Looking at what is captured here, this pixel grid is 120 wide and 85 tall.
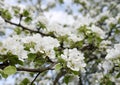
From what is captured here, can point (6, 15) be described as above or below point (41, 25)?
above

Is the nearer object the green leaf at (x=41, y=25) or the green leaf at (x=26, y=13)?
the green leaf at (x=41, y=25)

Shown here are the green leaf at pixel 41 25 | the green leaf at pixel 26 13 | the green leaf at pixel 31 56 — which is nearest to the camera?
the green leaf at pixel 31 56

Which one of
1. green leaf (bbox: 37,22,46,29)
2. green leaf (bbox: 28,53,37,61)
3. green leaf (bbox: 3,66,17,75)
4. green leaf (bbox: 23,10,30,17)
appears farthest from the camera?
green leaf (bbox: 23,10,30,17)

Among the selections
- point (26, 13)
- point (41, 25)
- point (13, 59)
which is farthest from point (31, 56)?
point (26, 13)

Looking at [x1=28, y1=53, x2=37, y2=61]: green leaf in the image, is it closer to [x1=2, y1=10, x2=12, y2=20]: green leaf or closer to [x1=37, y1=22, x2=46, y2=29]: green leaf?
[x1=37, y1=22, x2=46, y2=29]: green leaf

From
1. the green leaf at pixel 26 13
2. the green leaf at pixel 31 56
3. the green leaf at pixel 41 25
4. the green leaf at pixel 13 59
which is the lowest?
the green leaf at pixel 13 59

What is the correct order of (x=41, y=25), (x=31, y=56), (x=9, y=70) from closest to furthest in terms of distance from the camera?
1. (x=9, y=70)
2. (x=31, y=56)
3. (x=41, y=25)

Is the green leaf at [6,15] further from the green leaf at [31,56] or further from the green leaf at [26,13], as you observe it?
the green leaf at [31,56]

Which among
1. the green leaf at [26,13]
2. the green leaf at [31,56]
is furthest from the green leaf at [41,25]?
the green leaf at [31,56]

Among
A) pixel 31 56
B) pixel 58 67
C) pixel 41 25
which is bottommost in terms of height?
pixel 58 67

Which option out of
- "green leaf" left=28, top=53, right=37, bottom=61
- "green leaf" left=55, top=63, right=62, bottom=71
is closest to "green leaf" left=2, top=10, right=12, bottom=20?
"green leaf" left=28, top=53, right=37, bottom=61

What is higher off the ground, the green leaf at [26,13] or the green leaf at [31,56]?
the green leaf at [26,13]

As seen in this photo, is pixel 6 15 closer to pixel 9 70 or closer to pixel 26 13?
pixel 26 13

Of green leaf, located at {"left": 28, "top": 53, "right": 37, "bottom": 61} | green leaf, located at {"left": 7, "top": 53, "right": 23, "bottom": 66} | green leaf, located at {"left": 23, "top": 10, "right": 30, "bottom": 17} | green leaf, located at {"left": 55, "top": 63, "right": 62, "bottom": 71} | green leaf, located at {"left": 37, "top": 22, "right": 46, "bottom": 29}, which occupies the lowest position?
green leaf, located at {"left": 55, "top": 63, "right": 62, "bottom": 71}
